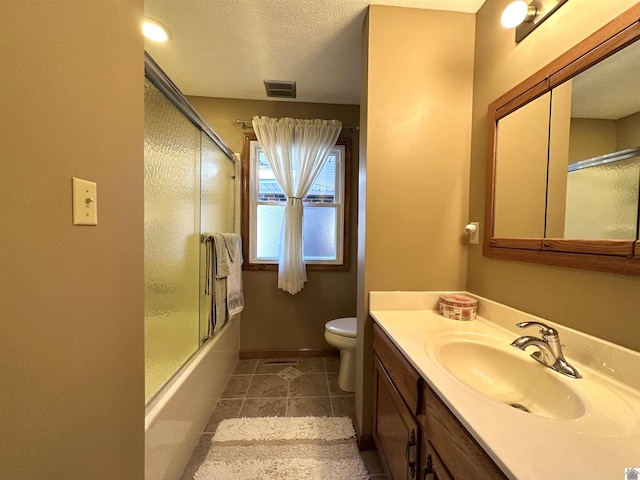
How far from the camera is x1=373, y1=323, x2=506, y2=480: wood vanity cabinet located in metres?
0.56

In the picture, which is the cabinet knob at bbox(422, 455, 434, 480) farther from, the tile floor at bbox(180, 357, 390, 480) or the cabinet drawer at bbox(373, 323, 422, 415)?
the tile floor at bbox(180, 357, 390, 480)

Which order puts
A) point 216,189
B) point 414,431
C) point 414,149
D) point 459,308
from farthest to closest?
point 216,189
point 414,149
point 459,308
point 414,431

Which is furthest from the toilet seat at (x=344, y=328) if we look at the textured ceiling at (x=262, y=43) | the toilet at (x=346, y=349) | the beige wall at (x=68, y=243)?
the textured ceiling at (x=262, y=43)

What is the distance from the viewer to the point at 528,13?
3.12ft

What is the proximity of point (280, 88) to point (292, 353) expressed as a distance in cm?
239

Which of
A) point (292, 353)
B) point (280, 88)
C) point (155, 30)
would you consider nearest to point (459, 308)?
point (292, 353)

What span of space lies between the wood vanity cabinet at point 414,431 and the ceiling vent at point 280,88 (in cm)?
198

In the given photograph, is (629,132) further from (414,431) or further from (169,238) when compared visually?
(169,238)

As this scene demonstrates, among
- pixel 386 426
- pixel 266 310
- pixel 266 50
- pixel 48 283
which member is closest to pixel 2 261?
pixel 48 283

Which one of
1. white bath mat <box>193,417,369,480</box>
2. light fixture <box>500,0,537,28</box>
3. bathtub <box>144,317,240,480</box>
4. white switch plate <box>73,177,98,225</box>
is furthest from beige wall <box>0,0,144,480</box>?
light fixture <box>500,0,537,28</box>

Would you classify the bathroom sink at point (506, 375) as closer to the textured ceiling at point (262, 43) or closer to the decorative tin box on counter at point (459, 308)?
the decorative tin box on counter at point (459, 308)

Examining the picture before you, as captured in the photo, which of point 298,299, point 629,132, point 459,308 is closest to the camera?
point 629,132

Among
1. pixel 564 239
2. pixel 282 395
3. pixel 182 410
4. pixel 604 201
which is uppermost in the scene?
pixel 604 201

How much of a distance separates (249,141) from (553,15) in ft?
6.75
